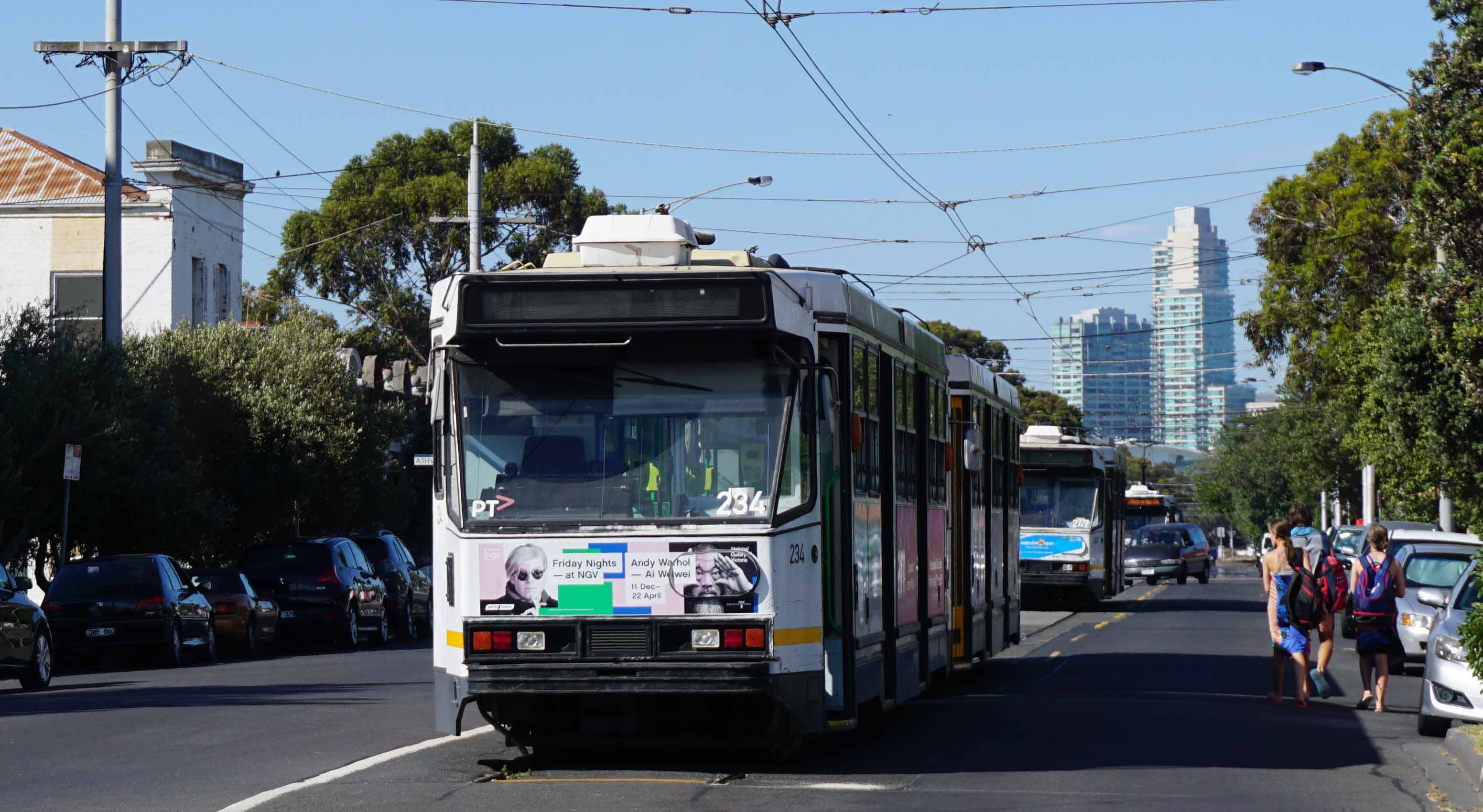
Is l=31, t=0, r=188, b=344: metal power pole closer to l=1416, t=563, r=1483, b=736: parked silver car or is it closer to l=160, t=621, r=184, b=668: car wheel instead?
l=160, t=621, r=184, b=668: car wheel

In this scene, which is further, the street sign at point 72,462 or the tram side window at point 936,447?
the street sign at point 72,462

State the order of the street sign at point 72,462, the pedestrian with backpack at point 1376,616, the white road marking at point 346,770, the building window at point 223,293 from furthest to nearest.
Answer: the building window at point 223,293, the street sign at point 72,462, the pedestrian with backpack at point 1376,616, the white road marking at point 346,770

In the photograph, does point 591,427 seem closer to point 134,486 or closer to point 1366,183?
point 134,486

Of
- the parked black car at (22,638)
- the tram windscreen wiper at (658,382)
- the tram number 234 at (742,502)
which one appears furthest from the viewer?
the parked black car at (22,638)

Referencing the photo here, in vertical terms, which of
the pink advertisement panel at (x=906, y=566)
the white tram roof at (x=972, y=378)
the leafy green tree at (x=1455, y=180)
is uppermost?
the leafy green tree at (x=1455, y=180)

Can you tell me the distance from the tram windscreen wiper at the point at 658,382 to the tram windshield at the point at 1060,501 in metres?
23.0

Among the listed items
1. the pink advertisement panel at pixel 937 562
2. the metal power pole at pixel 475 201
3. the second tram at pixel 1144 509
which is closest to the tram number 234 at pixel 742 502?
the pink advertisement panel at pixel 937 562

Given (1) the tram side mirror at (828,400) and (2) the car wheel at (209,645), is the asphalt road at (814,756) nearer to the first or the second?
(1) the tram side mirror at (828,400)

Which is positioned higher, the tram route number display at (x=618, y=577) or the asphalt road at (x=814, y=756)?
the tram route number display at (x=618, y=577)

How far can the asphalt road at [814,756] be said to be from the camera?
10312 mm

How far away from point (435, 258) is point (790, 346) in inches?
1699

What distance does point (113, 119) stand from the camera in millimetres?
28938

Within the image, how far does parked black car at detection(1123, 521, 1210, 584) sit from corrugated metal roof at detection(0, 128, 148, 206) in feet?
94.5

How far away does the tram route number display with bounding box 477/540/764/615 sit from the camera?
10.4 metres
